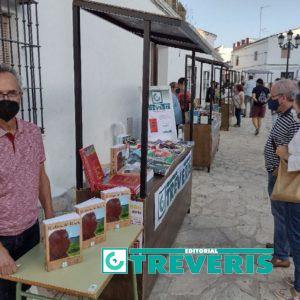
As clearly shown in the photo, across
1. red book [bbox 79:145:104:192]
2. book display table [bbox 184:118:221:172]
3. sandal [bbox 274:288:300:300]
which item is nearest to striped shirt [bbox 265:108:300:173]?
sandal [bbox 274:288:300:300]

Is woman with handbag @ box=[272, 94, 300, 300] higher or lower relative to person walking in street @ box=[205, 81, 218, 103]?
lower

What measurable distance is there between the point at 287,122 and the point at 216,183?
3.34m

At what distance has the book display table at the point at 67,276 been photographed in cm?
161

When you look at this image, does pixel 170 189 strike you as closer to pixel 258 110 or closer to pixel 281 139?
pixel 281 139

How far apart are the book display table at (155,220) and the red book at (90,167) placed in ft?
0.33

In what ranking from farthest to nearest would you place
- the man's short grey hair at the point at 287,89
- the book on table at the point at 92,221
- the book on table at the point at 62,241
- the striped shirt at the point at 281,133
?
the man's short grey hair at the point at 287,89, the striped shirt at the point at 281,133, the book on table at the point at 92,221, the book on table at the point at 62,241

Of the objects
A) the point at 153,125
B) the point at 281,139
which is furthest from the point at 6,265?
the point at 153,125

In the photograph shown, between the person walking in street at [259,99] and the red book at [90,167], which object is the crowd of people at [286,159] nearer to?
the red book at [90,167]

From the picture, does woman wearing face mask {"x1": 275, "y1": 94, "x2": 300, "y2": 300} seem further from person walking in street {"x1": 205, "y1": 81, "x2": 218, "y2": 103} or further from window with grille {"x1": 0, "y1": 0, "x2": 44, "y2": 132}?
person walking in street {"x1": 205, "y1": 81, "x2": 218, "y2": 103}

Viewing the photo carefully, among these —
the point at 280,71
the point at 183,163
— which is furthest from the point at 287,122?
the point at 280,71

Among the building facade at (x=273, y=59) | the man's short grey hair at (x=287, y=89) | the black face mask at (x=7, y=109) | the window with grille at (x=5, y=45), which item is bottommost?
the black face mask at (x=7, y=109)

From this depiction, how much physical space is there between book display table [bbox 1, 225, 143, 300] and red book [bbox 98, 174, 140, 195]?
0.61 m

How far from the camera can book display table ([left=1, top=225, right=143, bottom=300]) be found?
1.61 m

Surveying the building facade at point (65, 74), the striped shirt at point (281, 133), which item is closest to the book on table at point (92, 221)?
the building facade at point (65, 74)
